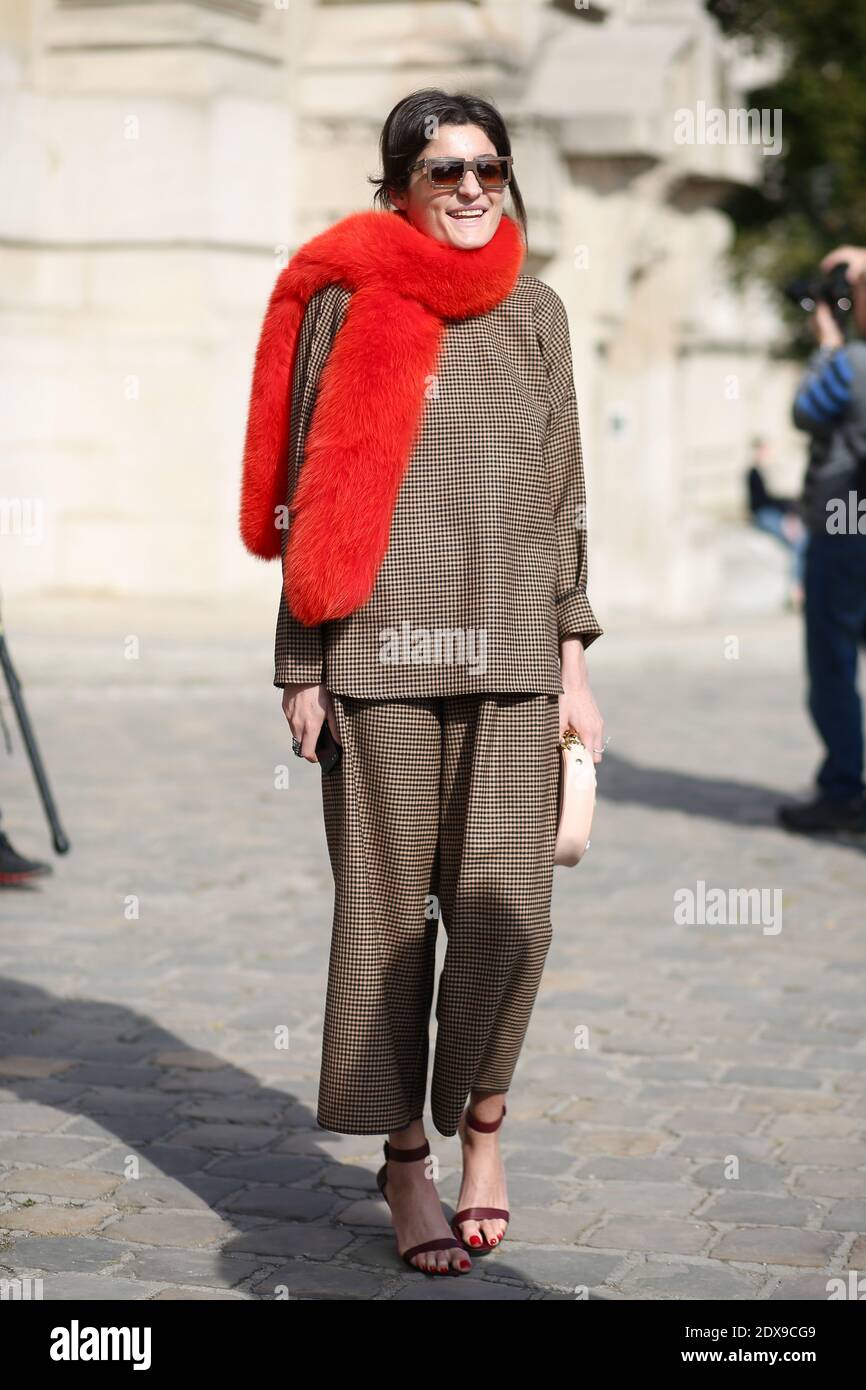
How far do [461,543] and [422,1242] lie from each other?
4.28ft

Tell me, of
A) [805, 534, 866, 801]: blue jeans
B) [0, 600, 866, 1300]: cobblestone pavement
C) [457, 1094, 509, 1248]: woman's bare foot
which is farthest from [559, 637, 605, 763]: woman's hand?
[805, 534, 866, 801]: blue jeans

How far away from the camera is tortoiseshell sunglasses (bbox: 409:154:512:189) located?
392cm

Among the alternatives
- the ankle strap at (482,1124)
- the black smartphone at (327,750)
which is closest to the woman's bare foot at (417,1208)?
the ankle strap at (482,1124)

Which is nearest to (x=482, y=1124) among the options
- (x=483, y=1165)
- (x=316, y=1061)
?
(x=483, y=1165)

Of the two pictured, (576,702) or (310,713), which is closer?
(310,713)

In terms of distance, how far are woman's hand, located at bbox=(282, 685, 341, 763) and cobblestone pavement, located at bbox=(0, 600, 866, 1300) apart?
3.20ft

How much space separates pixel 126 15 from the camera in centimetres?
1523

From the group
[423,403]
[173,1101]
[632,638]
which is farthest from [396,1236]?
[632,638]

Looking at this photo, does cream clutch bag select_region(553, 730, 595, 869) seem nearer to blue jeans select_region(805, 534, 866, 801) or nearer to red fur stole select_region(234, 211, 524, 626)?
red fur stole select_region(234, 211, 524, 626)

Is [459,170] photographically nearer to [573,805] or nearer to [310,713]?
[310,713]

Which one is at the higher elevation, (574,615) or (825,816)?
(574,615)

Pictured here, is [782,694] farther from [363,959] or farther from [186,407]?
[363,959]

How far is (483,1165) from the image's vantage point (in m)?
4.19

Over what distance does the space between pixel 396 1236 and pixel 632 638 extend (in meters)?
11.7
